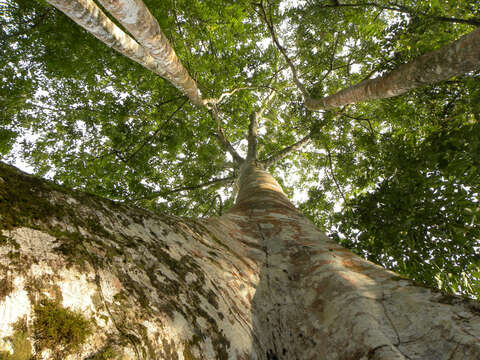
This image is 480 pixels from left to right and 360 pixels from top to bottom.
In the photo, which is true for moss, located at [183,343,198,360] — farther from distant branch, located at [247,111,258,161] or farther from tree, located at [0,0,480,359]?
distant branch, located at [247,111,258,161]

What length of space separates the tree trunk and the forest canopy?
166 centimetres

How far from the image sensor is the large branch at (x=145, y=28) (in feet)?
6.85

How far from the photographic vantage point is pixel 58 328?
28.0 inches

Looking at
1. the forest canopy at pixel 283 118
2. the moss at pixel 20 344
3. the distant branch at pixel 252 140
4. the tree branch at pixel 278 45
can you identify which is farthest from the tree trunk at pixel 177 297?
the distant branch at pixel 252 140

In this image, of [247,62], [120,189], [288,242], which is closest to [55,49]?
[120,189]

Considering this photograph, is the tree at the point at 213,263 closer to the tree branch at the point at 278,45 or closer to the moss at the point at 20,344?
the moss at the point at 20,344

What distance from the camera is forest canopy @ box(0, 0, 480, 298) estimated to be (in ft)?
9.98

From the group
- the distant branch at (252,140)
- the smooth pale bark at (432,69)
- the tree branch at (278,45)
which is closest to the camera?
the smooth pale bark at (432,69)

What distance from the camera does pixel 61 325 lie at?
725 mm

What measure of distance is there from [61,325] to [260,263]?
1.44 meters

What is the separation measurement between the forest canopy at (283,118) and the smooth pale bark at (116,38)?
1.74 meters

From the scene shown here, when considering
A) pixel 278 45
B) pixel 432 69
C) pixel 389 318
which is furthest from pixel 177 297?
pixel 278 45

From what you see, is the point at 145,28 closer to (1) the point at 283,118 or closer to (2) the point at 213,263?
(2) the point at 213,263

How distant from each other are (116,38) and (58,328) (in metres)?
2.73
